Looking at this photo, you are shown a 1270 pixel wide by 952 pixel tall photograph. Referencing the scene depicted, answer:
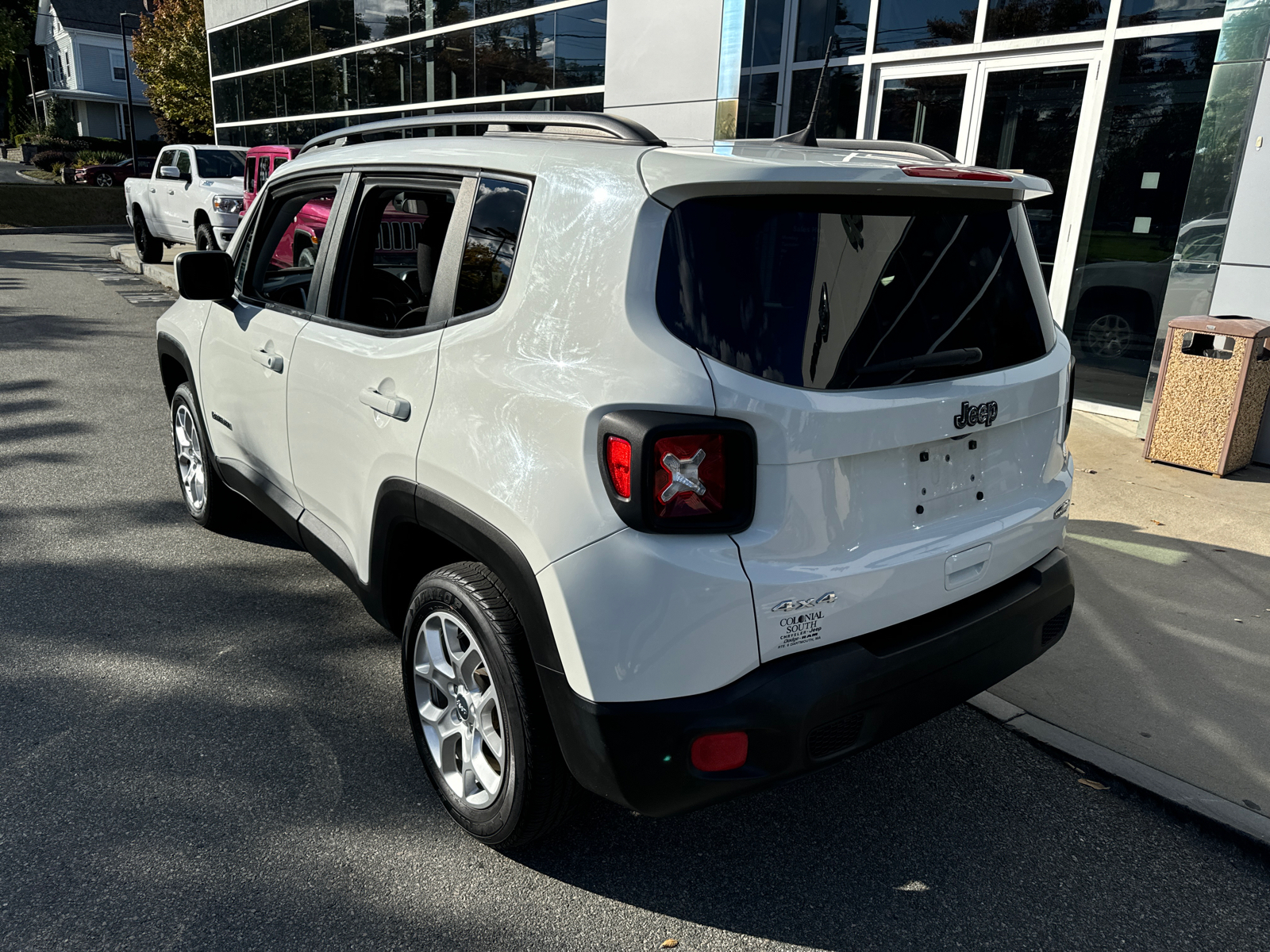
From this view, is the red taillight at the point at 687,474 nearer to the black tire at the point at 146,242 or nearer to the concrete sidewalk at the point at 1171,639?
the concrete sidewalk at the point at 1171,639

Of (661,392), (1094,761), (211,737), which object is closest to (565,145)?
(661,392)

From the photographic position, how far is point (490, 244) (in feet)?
8.36

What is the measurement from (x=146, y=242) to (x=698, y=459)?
1741cm

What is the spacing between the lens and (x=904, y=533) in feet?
7.59

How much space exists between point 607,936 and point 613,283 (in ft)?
5.20

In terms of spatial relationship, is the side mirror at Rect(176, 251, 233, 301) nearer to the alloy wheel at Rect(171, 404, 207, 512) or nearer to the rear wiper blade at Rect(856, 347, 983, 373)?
the alloy wheel at Rect(171, 404, 207, 512)

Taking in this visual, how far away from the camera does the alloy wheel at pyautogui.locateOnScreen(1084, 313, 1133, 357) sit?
761cm

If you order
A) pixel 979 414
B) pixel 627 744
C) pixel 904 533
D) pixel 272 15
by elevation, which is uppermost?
pixel 272 15

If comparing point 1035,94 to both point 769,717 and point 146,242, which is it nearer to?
point 769,717

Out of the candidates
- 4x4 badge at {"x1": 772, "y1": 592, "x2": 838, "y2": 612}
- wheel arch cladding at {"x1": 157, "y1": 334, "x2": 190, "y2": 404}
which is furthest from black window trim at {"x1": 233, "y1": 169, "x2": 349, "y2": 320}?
4x4 badge at {"x1": 772, "y1": 592, "x2": 838, "y2": 612}

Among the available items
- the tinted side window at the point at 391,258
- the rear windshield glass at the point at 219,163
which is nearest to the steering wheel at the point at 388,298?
the tinted side window at the point at 391,258

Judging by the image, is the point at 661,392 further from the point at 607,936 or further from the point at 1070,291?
the point at 1070,291

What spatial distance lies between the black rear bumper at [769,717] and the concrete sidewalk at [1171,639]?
3.84 ft

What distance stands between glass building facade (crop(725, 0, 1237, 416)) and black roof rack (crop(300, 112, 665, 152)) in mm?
4995
